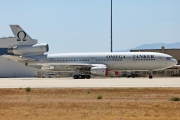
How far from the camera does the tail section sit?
7300cm

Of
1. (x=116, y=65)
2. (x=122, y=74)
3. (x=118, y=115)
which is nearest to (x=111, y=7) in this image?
(x=122, y=74)

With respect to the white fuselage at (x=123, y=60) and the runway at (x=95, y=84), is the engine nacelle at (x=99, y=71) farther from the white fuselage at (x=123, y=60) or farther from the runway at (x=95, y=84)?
the runway at (x=95, y=84)

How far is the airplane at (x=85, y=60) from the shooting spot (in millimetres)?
67688

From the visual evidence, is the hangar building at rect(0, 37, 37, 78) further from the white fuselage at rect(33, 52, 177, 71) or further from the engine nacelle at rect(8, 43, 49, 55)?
the white fuselage at rect(33, 52, 177, 71)

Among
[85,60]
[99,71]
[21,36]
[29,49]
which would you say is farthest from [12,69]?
[99,71]

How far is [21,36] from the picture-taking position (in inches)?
2876

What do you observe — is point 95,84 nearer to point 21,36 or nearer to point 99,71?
point 99,71

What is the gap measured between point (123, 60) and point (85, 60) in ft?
21.8

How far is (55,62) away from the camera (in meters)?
71.8

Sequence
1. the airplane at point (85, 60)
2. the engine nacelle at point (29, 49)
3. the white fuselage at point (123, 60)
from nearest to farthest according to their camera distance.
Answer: the white fuselage at point (123, 60), the airplane at point (85, 60), the engine nacelle at point (29, 49)

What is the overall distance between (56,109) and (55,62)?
5182 centimetres

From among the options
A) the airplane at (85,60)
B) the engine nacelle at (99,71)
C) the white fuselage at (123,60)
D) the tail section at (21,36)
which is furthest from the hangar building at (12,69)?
the engine nacelle at (99,71)

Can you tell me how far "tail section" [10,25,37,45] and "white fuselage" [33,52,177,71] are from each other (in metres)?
4.16

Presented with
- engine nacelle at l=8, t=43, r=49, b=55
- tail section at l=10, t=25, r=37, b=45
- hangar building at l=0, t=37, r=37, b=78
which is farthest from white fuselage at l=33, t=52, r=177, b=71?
hangar building at l=0, t=37, r=37, b=78
